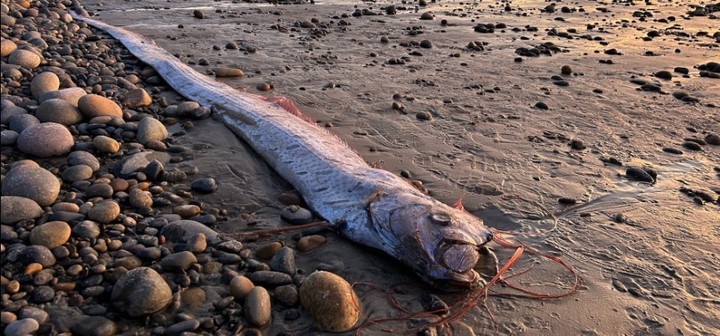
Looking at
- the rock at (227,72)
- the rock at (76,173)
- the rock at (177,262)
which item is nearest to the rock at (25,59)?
the rock at (227,72)

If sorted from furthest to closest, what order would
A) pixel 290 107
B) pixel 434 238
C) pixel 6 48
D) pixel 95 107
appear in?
1. pixel 6 48
2. pixel 290 107
3. pixel 95 107
4. pixel 434 238

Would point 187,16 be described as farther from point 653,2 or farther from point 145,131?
point 653,2

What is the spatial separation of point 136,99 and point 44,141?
1.79m

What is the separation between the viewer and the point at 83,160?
5.03m

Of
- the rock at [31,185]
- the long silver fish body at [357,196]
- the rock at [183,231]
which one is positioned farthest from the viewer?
the rock at [31,185]

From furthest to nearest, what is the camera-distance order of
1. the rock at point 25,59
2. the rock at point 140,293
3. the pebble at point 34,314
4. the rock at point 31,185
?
the rock at point 25,59
the rock at point 31,185
the rock at point 140,293
the pebble at point 34,314

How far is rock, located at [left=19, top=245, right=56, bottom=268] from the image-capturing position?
3.49 meters

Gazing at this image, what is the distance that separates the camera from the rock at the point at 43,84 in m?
6.43

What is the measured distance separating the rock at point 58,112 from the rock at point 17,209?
1.97m

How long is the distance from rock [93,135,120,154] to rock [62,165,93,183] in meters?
0.51

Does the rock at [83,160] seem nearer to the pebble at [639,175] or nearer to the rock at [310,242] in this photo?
the rock at [310,242]

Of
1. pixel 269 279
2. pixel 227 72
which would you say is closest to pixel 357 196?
pixel 269 279

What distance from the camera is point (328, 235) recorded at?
4.49 metres

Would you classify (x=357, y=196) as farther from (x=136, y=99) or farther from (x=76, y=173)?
(x=136, y=99)
